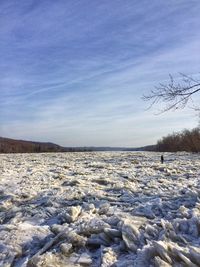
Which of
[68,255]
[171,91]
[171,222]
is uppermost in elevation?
[171,91]

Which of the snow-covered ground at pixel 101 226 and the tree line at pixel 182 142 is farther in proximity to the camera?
the tree line at pixel 182 142

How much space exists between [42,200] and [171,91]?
12654 millimetres

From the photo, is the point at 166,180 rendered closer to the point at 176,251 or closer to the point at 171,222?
the point at 171,222

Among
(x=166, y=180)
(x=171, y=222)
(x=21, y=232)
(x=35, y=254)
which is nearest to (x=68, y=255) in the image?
(x=35, y=254)

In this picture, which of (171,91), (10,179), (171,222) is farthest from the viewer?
(171,91)

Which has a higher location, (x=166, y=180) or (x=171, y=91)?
(x=171, y=91)

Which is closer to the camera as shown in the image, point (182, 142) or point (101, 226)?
point (101, 226)

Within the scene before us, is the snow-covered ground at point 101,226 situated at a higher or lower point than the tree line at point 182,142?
lower

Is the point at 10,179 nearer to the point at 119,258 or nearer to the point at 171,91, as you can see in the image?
the point at 119,258

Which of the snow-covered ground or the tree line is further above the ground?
the tree line

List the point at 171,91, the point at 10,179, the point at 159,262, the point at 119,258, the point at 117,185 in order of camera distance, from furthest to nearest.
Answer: the point at 171,91 < the point at 10,179 < the point at 117,185 < the point at 119,258 < the point at 159,262

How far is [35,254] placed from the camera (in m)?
4.90

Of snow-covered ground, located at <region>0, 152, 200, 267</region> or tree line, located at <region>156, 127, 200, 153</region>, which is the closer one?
snow-covered ground, located at <region>0, 152, 200, 267</region>

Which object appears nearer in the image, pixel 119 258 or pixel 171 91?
pixel 119 258
